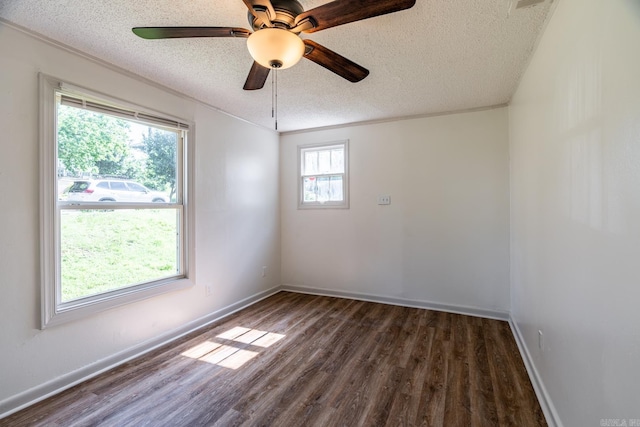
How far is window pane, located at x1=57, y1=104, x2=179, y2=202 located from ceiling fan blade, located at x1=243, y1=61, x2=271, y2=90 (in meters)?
1.18

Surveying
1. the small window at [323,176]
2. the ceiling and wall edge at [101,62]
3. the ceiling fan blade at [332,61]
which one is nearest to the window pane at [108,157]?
the ceiling and wall edge at [101,62]

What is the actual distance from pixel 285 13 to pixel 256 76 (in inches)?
23.1

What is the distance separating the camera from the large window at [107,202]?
189 centimetres

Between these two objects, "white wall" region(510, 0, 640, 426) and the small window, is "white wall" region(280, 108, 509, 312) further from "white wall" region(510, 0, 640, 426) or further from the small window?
"white wall" region(510, 0, 640, 426)

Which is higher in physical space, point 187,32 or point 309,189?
point 187,32

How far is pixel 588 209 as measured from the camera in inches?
46.5

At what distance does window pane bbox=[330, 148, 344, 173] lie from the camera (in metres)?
3.94

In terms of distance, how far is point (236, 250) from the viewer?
136 inches

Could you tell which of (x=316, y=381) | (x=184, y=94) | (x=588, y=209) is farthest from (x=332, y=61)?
(x=316, y=381)

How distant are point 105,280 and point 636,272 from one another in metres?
3.10

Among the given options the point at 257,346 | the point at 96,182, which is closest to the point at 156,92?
the point at 96,182

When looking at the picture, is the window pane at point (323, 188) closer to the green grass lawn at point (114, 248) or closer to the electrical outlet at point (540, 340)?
the green grass lawn at point (114, 248)

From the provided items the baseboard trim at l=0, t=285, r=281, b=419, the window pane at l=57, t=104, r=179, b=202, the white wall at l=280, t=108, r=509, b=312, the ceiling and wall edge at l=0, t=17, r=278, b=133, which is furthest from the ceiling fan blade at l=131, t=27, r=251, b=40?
the white wall at l=280, t=108, r=509, b=312

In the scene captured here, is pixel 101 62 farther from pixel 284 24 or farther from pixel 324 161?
pixel 324 161
